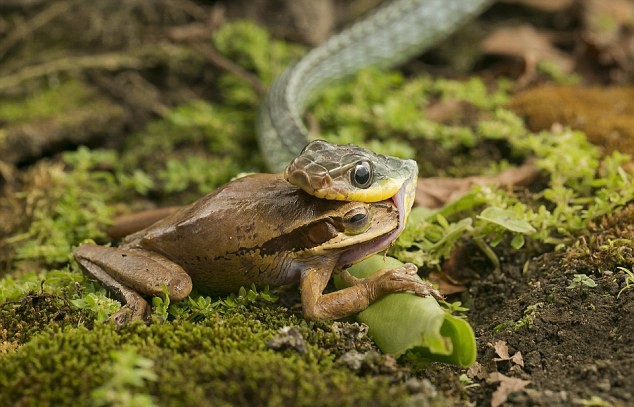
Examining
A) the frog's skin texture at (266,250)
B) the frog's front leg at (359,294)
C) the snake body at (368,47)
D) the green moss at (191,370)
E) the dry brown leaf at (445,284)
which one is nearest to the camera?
the green moss at (191,370)

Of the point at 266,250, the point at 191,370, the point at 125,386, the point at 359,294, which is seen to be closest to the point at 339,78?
the point at 266,250

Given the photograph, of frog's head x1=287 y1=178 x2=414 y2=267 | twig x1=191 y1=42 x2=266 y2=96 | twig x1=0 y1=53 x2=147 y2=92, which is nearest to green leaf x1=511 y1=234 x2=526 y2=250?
frog's head x1=287 y1=178 x2=414 y2=267

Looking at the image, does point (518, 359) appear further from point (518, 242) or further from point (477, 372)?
point (518, 242)

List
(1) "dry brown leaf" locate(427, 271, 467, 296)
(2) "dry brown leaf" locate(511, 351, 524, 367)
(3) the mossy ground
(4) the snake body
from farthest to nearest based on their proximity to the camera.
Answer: (4) the snake body → (1) "dry brown leaf" locate(427, 271, 467, 296) → (2) "dry brown leaf" locate(511, 351, 524, 367) → (3) the mossy ground

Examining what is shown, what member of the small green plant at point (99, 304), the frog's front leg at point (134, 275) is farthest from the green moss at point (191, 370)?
the frog's front leg at point (134, 275)

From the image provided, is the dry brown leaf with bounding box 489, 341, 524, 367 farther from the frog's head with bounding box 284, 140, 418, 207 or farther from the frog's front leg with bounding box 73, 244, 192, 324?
the frog's front leg with bounding box 73, 244, 192, 324

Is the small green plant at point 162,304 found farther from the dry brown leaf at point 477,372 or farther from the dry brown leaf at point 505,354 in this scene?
the dry brown leaf at point 505,354

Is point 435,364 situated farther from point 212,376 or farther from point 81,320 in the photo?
point 81,320

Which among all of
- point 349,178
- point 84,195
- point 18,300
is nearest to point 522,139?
point 349,178
